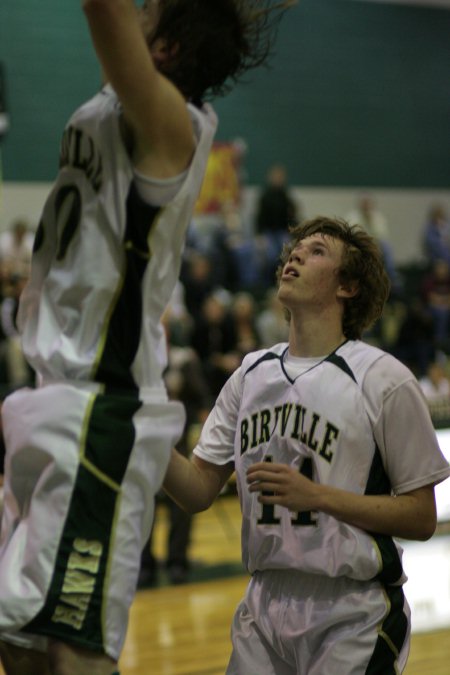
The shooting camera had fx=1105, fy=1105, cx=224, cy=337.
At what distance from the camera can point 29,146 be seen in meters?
14.5

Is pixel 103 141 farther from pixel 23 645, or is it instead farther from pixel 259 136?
pixel 259 136

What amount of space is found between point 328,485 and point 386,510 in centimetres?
15

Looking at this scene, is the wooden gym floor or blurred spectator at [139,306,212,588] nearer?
the wooden gym floor

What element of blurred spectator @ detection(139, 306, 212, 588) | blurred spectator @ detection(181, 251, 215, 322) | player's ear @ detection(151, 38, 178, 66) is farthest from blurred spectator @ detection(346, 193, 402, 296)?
player's ear @ detection(151, 38, 178, 66)

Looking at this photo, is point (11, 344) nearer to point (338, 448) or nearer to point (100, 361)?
point (338, 448)

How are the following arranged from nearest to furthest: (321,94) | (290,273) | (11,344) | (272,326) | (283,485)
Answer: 1. (283,485)
2. (290,273)
3. (11,344)
4. (272,326)
5. (321,94)

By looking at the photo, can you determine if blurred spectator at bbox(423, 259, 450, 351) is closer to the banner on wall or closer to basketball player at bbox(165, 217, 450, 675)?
the banner on wall

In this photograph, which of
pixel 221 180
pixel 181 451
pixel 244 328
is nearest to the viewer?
pixel 181 451

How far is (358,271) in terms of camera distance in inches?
113

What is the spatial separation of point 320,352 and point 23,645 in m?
1.15

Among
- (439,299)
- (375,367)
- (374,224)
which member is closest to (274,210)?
(374,224)

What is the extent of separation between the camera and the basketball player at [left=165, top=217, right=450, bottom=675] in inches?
103

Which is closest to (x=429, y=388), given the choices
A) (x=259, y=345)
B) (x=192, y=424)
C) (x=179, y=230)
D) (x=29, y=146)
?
(x=259, y=345)

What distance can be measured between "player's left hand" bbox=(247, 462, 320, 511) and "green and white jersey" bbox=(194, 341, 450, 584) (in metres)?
0.17
